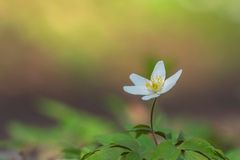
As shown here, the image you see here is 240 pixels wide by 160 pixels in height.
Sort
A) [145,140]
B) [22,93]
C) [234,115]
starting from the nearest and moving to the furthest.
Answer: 1. [145,140]
2. [234,115]
3. [22,93]

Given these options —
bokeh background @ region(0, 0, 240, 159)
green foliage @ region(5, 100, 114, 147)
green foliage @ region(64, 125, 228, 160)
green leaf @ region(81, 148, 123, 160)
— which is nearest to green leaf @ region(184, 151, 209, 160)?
green foliage @ region(64, 125, 228, 160)

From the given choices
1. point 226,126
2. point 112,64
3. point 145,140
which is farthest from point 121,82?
point 145,140

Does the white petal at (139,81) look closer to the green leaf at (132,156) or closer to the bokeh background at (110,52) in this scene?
the green leaf at (132,156)

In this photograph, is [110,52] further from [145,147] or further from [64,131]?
[145,147]

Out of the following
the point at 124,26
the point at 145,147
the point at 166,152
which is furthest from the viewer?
the point at 124,26

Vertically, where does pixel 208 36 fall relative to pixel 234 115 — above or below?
above

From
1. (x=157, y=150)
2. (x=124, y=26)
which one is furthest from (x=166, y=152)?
(x=124, y=26)

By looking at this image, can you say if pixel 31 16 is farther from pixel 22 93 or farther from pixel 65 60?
pixel 22 93
